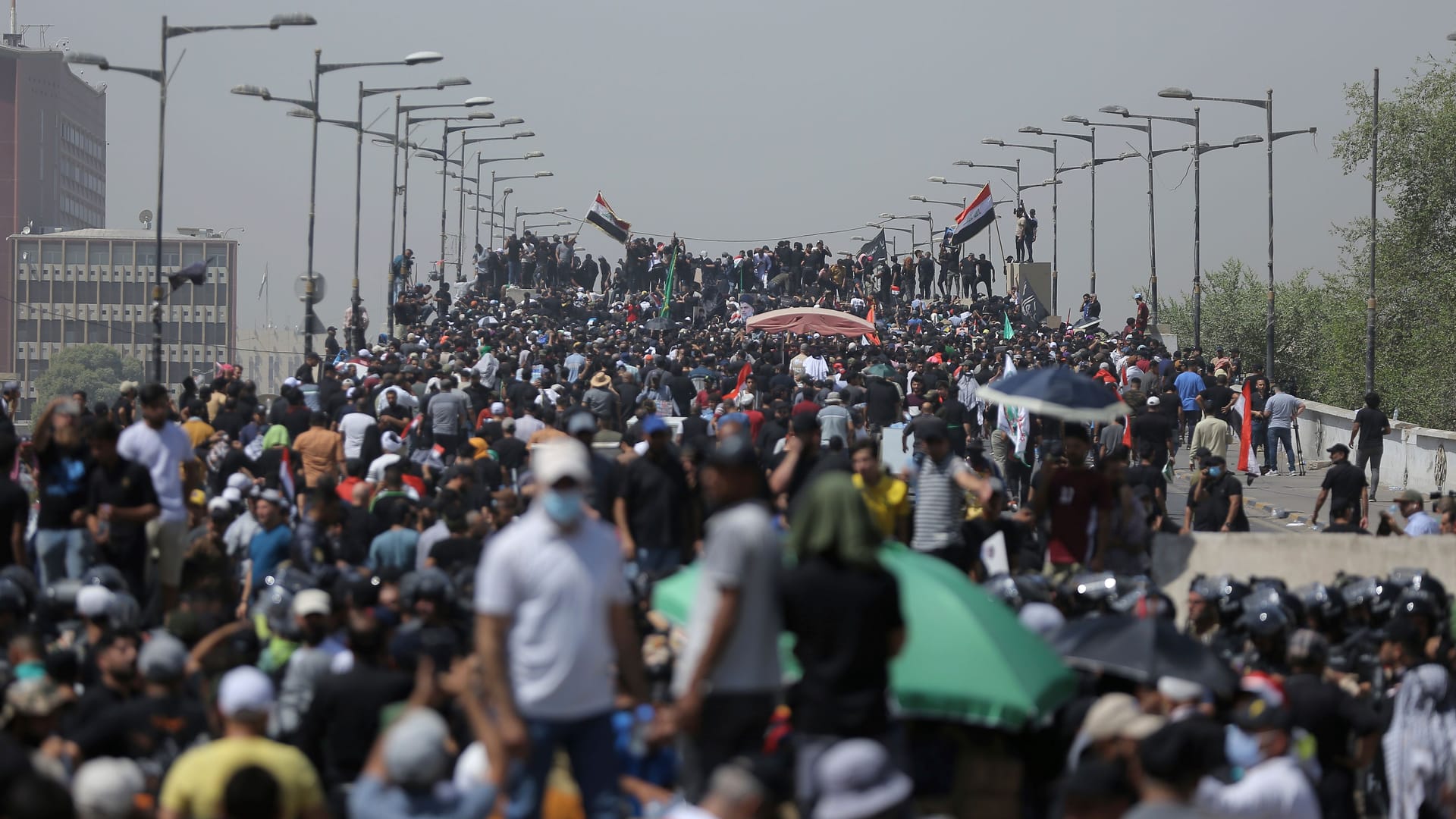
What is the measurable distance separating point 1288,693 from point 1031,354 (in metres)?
29.7

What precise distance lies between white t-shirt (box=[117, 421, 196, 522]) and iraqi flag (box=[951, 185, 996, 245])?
44.9 m

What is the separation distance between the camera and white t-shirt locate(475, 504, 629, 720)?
634 cm

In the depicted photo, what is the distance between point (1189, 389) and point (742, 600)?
2434 centimetres

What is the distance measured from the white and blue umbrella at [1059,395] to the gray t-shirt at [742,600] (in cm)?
684

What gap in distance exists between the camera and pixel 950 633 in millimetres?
7781

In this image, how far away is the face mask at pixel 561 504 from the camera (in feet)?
20.8

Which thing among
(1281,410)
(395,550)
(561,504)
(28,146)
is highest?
(28,146)

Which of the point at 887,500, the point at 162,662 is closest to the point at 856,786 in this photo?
the point at 162,662

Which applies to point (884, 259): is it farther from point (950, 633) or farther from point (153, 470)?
point (950, 633)

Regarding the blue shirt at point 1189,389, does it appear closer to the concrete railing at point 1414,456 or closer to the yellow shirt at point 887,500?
the concrete railing at point 1414,456

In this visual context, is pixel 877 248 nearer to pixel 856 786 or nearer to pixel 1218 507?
pixel 1218 507

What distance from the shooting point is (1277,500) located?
2703 centimetres

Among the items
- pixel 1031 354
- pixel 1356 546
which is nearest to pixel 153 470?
pixel 1356 546

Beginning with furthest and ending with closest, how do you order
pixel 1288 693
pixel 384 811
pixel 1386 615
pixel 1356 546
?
pixel 1356 546, pixel 1386 615, pixel 1288 693, pixel 384 811
